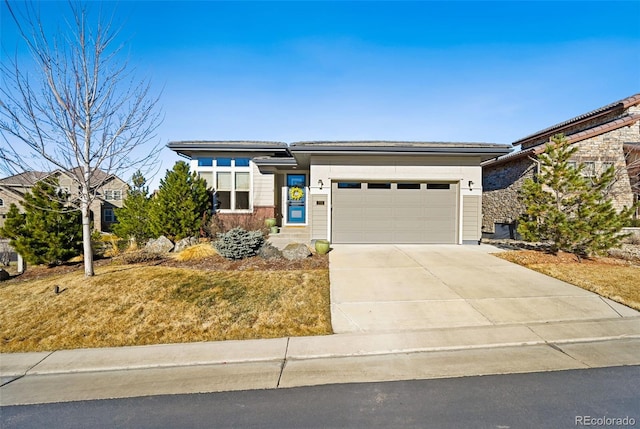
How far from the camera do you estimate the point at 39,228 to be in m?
8.03

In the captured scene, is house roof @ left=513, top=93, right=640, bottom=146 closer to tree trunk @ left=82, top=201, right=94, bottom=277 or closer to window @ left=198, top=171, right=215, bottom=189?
window @ left=198, top=171, right=215, bottom=189

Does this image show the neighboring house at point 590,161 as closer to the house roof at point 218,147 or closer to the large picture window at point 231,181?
the house roof at point 218,147

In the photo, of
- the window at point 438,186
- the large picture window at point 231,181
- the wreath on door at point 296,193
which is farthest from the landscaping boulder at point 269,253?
the window at point 438,186

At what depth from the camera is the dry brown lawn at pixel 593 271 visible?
5738mm

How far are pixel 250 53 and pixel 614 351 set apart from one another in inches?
496

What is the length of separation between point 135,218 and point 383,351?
11311 millimetres

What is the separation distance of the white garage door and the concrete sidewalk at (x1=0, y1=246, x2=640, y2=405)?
189 inches

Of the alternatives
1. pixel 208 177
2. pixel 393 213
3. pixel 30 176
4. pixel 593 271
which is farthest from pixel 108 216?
pixel 593 271

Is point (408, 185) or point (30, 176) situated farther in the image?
point (408, 185)

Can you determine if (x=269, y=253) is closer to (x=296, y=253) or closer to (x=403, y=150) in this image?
(x=296, y=253)

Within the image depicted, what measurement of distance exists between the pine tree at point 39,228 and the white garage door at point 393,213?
846cm

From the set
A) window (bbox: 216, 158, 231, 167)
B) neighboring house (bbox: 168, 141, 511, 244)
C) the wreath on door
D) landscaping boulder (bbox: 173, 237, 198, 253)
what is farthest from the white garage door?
window (bbox: 216, 158, 231, 167)

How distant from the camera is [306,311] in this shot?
16.8 ft

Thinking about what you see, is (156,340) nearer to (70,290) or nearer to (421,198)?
(70,290)
